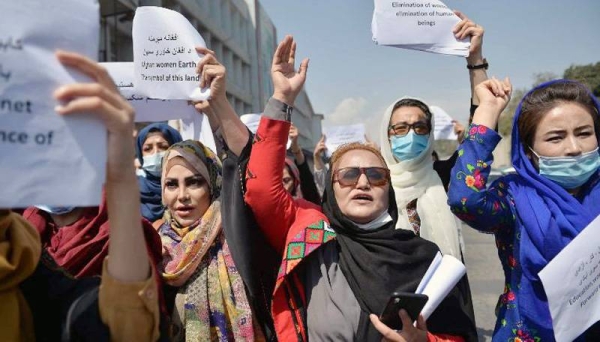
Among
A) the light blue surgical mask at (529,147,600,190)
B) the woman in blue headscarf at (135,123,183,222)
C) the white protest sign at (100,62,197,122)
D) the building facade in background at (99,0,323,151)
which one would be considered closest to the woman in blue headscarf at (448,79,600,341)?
the light blue surgical mask at (529,147,600,190)

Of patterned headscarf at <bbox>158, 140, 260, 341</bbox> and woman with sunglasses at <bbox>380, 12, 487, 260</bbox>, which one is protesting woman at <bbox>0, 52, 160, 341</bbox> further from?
woman with sunglasses at <bbox>380, 12, 487, 260</bbox>

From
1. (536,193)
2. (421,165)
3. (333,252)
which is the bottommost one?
(333,252)

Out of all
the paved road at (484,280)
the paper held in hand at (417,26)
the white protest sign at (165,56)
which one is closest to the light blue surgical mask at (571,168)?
the paper held in hand at (417,26)

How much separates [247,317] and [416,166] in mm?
1271

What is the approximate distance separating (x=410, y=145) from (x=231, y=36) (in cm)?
2372

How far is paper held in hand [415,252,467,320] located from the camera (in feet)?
4.84

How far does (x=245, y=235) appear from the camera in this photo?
170cm

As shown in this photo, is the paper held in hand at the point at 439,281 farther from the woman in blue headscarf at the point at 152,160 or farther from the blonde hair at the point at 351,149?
the woman in blue headscarf at the point at 152,160

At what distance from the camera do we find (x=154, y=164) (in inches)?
115

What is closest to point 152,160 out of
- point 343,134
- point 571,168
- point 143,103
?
point 143,103

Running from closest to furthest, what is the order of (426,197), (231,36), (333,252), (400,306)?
(400,306)
(333,252)
(426,197)
(231,36)

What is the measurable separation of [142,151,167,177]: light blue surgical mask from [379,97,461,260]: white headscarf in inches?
53.1

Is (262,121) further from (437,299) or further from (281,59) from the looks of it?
(437,299)

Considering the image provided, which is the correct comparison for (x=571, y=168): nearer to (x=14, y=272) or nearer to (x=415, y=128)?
(x=415, y=128)
